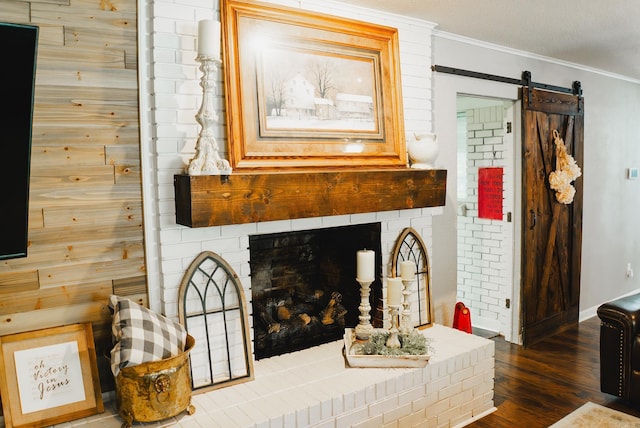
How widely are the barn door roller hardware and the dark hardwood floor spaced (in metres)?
2.02

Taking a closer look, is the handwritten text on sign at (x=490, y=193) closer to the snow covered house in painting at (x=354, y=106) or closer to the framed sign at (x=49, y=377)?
the snow covered house in painting at (x=354, y=106)

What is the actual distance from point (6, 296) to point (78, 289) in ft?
0.87

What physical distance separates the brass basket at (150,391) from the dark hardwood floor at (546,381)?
175cm

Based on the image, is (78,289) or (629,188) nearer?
(78,289)

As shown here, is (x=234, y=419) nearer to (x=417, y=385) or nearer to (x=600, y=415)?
(x=417, y=385)

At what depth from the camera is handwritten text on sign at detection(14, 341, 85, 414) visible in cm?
205

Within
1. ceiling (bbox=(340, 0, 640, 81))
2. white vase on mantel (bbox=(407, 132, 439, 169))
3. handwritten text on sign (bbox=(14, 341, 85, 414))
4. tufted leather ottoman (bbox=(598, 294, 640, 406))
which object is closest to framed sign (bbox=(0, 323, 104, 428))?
handwritten text on sign (bbox=(14, 341, 85, 414))

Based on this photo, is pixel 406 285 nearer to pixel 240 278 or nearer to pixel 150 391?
pixel 240 278

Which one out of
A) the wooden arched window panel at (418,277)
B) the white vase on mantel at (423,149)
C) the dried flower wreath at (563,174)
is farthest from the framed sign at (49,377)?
the dried flower wreath at (563,174)

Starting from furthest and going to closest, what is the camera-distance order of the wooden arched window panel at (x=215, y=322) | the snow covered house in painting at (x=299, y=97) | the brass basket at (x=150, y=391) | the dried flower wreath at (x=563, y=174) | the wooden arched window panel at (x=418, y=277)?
the dried flower wreath at (x=563, y=174) < the wooden arched window panel at (x=418, y=277) < the snow covered house in painting at (x=299, y=97) < the wooden arched window panel at (x=215, y=322) < the brass basket at (x=150, y=391)

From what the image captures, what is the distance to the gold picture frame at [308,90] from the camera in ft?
8.09

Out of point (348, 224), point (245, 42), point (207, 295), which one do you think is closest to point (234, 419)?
point (207, 295)

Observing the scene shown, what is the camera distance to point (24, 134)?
1713 mm

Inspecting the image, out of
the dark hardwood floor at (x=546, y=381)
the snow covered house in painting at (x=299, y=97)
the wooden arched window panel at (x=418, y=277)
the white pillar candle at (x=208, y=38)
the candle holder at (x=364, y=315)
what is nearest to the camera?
the white pillar candle at (x=208, y=38)
